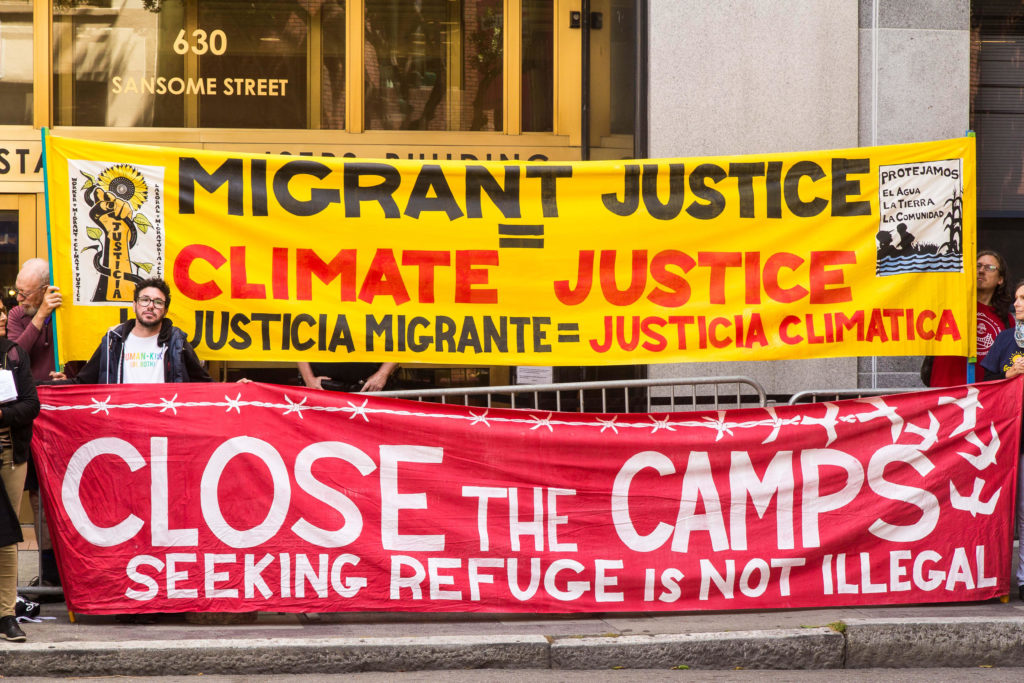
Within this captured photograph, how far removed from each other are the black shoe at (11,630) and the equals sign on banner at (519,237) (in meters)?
3.23

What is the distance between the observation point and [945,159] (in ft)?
22.0

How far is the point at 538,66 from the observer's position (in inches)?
363

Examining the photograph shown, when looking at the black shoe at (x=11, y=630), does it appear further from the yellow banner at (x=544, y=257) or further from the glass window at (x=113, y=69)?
the glass window at (x=113, y=69)

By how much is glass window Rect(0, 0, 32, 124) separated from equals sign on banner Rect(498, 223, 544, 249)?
4.48 m

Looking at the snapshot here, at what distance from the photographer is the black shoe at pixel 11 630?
18.5 feet

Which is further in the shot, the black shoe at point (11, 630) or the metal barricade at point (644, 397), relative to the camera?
the metal barricade at point (644, 397)

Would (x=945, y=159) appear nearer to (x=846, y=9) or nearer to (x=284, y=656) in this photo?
(x=846, y=9)

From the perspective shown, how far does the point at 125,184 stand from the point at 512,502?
9.13 ft

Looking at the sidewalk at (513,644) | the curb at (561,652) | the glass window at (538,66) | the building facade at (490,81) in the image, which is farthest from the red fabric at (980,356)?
the glass window at (538,66)

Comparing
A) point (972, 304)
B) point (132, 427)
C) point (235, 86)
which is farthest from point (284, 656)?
point (235, 86)

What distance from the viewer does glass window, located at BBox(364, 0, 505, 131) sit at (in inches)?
360

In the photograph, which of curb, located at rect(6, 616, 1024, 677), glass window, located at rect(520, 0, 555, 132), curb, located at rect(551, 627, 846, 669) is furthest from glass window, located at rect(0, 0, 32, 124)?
curb, located at rect(551, 627, 846, 669)

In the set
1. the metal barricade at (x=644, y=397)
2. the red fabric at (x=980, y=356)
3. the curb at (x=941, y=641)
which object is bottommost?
the curb at (x=941, y=641)

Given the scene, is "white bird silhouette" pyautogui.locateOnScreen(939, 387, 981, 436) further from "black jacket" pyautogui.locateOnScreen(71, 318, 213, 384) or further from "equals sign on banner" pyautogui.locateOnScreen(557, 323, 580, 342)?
"black jacket" pyautogui.locateOnScreen(71, 318, 213, 384)
